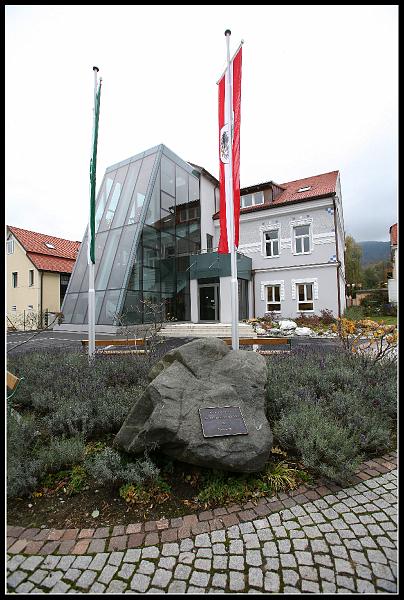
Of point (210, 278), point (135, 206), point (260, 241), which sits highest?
point (135, 206)

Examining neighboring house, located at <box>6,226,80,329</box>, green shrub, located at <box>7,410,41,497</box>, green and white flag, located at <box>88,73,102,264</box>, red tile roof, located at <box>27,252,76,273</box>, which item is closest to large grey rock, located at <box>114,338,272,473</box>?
green shrub, located at <box>7,410,41,497</box>

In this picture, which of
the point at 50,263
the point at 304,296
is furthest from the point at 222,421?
the point at 50,263

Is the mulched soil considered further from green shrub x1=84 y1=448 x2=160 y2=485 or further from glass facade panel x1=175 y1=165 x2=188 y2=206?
glass facade panel x1=175 y1=165 x2=188 y2=206

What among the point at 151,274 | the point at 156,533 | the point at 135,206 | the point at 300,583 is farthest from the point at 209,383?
the point at 135,206

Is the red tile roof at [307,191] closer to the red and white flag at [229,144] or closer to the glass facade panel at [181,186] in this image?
the glass facade panel at [181,186]

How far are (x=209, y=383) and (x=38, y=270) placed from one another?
23.3m

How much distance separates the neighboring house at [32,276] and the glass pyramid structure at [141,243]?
18.6ft

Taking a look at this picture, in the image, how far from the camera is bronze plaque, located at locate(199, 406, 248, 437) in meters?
2.92

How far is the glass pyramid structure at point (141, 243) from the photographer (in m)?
16.7

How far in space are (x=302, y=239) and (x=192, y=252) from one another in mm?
7631

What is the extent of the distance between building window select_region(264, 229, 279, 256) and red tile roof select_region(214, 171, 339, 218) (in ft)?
5.87

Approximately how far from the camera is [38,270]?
904 inches

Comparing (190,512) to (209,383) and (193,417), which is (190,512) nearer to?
(193,417)

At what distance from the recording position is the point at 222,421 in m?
3.04
